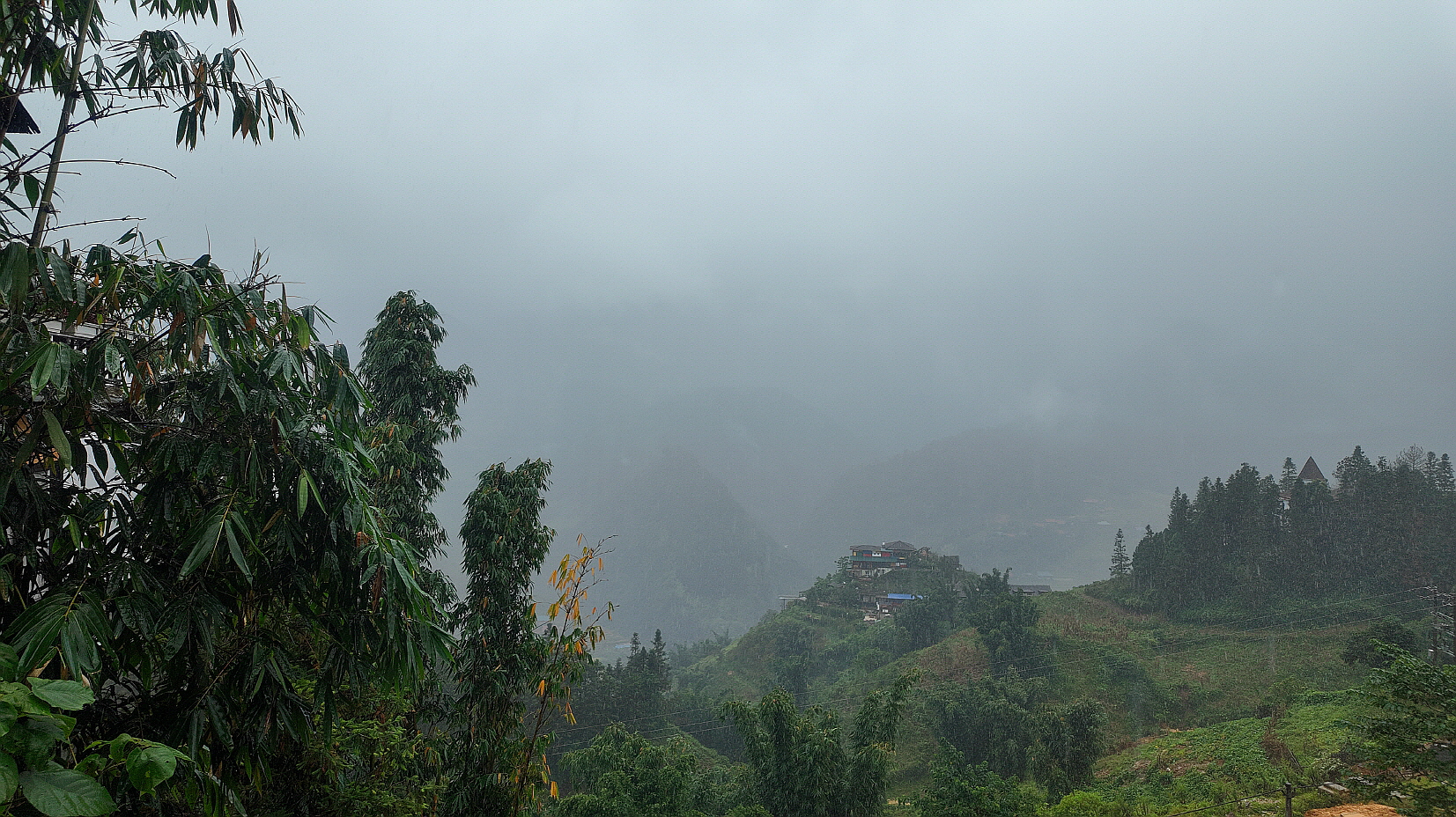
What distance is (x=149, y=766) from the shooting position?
144cm

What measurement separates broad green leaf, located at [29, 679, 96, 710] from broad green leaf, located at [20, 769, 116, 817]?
0.12 metres

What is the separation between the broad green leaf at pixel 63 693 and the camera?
1.24 meters

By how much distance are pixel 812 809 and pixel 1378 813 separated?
9.03 metres

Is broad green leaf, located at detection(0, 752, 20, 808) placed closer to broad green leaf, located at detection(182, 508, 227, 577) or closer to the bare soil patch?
broad green leaf, located at detection(182, 508, 227, 577)

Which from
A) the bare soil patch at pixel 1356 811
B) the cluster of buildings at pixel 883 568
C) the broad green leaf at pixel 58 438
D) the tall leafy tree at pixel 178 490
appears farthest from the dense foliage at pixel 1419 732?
the cluster of buildings at pixel 883 568

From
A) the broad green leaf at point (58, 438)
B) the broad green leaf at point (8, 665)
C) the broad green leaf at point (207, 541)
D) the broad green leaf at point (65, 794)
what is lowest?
the broad green leaf at point (65, 794)

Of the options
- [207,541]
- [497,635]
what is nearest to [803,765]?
[497,635]

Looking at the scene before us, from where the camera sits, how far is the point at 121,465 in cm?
233

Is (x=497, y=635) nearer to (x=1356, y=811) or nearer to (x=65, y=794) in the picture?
(x=65, y=794)

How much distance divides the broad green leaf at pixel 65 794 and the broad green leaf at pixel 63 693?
0.12m

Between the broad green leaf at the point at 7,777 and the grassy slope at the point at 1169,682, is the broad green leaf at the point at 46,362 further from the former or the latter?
the grassy slope at the point at 1169,682

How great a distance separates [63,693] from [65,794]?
18cm

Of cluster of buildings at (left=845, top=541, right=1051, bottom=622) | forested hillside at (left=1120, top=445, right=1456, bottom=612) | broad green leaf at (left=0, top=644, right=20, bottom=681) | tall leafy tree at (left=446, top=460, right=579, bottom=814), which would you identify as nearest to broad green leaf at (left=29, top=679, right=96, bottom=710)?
broad green leaf at (left=0, top=644, right=20, bottom=681)

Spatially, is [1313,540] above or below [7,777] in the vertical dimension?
above
